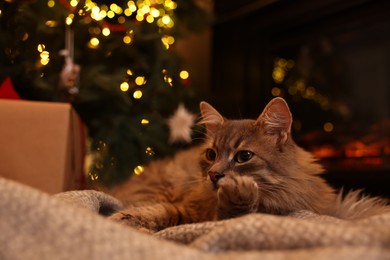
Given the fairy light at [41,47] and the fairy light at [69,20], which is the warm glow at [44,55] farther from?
the fairy light at [69,20]

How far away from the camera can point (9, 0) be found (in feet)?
4.98

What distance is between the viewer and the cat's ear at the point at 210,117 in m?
1.24

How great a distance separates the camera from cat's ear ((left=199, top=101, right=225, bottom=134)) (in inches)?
48.9

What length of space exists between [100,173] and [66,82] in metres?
0.38

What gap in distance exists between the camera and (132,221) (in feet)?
3.43

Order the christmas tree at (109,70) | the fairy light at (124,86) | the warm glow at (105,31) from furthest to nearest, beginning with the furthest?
the warm glow at (105,31) < the fairy light at (124,86) < the christmas tree at (109,70)

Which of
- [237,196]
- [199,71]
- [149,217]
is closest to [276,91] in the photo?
[199,71]

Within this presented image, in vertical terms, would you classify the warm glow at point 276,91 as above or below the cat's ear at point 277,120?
above

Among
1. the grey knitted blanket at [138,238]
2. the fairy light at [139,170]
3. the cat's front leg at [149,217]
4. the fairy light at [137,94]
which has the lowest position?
the cat's front leg at [149,217]

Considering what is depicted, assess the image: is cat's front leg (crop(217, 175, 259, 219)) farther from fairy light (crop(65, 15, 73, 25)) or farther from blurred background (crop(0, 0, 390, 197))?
fairy light (crop(65, 15, 73, 25))

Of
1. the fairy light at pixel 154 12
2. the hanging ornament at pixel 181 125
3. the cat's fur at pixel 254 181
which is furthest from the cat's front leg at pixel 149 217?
the fairy light at pixel 154 12

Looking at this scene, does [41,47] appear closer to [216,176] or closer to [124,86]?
[124,86]

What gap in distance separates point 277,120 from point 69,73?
887mm

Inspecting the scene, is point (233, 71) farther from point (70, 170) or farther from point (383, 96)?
point (70, 170)
